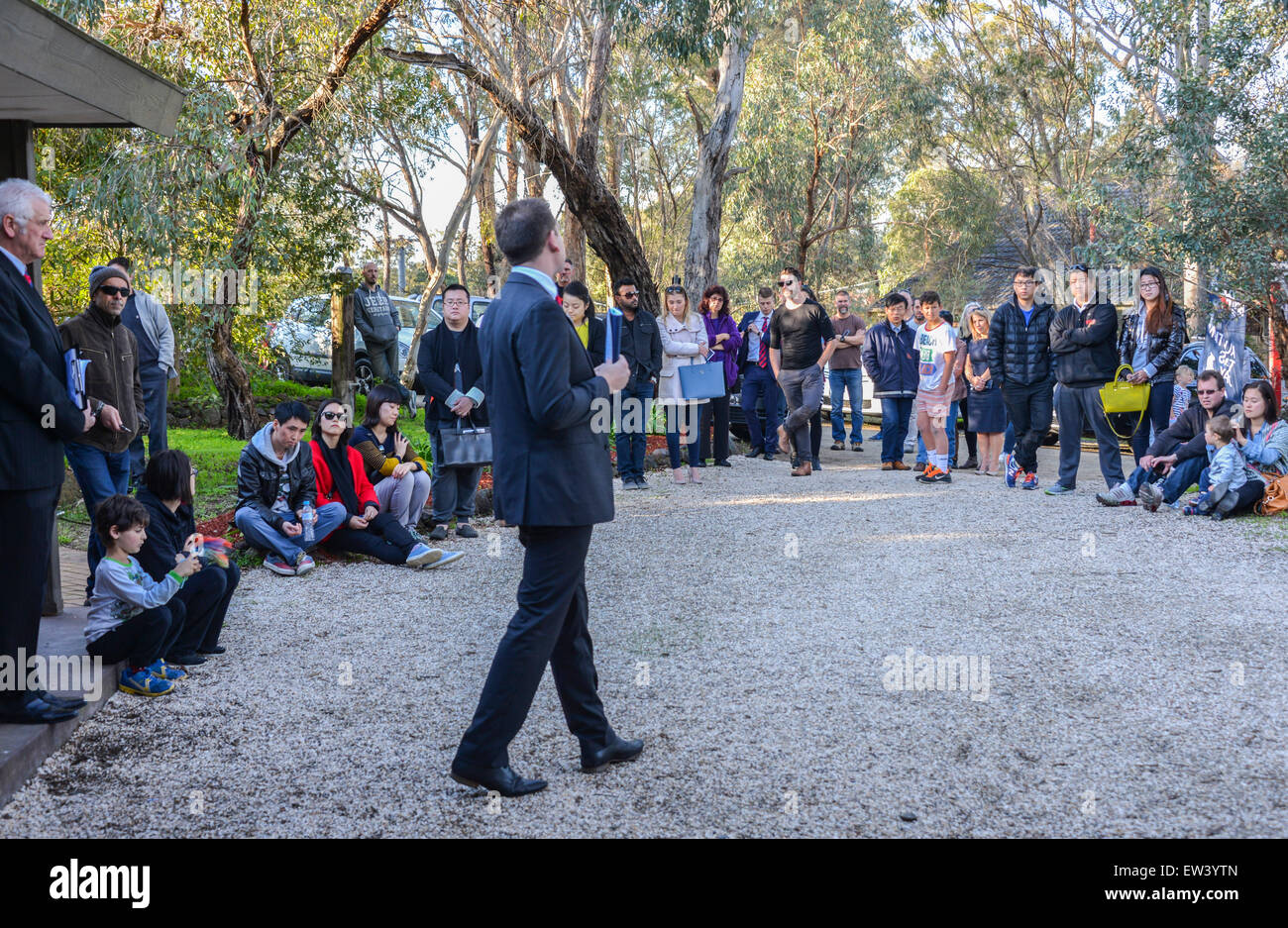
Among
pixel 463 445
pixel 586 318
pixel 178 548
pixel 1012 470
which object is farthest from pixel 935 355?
pixel 178 548

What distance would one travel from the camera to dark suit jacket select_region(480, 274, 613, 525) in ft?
11.1

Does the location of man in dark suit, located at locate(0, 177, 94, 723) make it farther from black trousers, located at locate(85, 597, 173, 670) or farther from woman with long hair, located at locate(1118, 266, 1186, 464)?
woman with long hair, located at locate(1118, 266, 1186, 464)

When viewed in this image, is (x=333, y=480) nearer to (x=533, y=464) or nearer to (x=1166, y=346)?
(x=533, y=464)

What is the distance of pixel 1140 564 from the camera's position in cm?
696

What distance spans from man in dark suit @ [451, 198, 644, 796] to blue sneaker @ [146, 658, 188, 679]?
1790 millimetres

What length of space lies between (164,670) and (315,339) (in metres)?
13.8

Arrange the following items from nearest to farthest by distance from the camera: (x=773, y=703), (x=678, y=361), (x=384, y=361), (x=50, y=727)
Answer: (x=50, y=727) → (x=773, y=703) → (x=678, y=361) → (x=384, y=361)

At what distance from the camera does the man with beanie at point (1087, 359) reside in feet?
30.2

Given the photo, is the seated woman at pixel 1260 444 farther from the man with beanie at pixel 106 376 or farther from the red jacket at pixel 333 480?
the man with beanie at pixel 106 376

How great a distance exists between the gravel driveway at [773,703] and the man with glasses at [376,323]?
26.8 ft

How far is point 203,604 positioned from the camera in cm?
494

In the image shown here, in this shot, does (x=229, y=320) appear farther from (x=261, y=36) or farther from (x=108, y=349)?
(x=108, y=349)
